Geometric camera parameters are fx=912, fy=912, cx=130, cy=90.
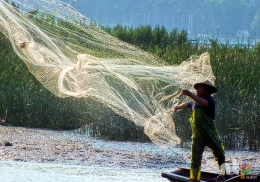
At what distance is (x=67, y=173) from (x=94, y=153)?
239 centimetres

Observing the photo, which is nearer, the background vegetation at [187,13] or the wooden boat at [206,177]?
the wooden boat at [206,177]

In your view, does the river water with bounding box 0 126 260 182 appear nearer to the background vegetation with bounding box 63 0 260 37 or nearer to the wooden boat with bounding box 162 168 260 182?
the wooden boat with bounding box 162 168 260 182

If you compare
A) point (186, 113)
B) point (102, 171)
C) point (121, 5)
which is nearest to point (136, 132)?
point (186, 113)

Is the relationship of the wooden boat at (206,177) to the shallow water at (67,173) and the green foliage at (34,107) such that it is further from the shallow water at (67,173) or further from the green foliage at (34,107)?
the green foliage at (34,107)

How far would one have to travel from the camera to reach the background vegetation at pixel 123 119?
17625 millimetres

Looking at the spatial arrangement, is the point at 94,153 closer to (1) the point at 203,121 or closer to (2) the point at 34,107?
(2) the point at 34,107

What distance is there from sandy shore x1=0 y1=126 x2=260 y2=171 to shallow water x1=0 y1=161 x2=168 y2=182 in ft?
1.58

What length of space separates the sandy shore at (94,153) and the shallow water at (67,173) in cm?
48

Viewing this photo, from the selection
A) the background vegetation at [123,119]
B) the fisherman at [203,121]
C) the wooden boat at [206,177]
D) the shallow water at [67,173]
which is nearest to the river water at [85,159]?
the shallow water at [67,173]

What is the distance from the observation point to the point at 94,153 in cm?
1636

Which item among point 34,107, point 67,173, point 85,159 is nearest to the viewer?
point 67,173

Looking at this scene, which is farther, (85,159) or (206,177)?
(85,159)

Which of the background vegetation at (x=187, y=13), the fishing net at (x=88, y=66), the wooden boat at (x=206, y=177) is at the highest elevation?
the background vegetation at (x=187, y=13)

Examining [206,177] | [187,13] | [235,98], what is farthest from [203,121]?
[187,13]
